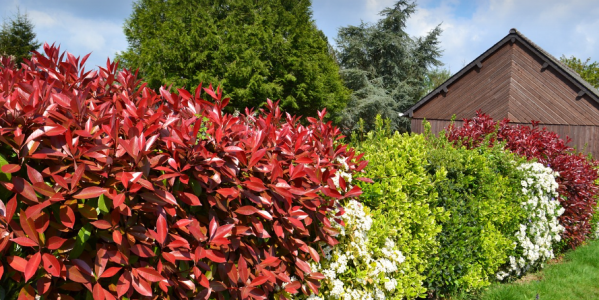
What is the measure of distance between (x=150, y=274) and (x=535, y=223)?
6198 mm

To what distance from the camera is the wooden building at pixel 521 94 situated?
2041 centimetres

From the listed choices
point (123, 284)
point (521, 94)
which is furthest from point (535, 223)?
point (521, 94)

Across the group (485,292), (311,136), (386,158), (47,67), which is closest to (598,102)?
(485,292)

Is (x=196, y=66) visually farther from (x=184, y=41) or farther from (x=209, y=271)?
(x=209, y=271)

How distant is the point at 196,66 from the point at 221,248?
2293 centimetres

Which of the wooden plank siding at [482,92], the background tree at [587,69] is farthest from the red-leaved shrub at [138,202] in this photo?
the background tree at [587,69]

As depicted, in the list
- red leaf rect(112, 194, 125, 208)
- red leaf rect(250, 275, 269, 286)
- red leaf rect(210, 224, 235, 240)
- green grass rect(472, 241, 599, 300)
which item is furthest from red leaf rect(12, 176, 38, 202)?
green grass rect(472, 241, 599, 300)

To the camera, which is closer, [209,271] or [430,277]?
[209,271]

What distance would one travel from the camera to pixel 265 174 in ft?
7.20

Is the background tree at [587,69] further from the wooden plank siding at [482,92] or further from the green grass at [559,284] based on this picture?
the green grass at [559,284]

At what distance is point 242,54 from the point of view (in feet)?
72.3

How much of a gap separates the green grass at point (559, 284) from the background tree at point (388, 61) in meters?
26.5

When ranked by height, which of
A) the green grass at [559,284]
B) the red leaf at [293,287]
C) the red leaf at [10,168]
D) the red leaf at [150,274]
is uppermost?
the red leaf at [10,168]

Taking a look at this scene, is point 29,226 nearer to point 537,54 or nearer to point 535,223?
point 535,223
